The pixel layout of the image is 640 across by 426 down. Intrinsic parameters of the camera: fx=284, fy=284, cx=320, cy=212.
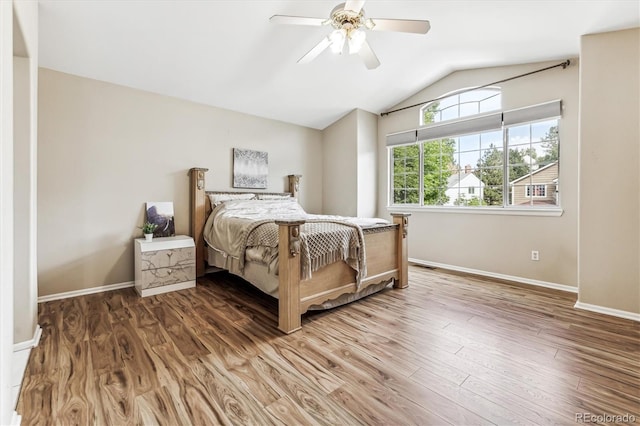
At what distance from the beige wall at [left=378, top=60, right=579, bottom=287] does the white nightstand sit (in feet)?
11.0

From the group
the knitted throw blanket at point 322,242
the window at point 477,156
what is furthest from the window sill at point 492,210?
the knitted throw blanket at point 322,242

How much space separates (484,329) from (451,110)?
3.26 m

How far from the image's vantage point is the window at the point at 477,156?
137 inches

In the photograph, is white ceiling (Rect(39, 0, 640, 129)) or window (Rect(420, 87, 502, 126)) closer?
white ceiling (Rect(39, 0, 640, 129))

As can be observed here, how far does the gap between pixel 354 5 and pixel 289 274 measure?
2.03 metres

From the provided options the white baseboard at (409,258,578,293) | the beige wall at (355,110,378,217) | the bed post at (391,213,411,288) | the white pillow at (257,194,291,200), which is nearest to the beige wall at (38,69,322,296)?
the white pillow at (257,194,291,200)

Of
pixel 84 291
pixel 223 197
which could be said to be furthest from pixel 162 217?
pixel 84 291

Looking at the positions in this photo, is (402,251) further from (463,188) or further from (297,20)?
(297,20)

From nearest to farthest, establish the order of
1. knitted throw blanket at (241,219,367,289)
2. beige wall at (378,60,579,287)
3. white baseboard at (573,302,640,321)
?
knitted throw blanket at (241,219,367,289), white baseboard at (573,302,640,321), beige wall at (378,60,579,287)

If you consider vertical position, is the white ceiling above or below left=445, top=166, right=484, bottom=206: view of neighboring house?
above

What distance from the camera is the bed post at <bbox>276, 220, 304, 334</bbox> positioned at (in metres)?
2.21

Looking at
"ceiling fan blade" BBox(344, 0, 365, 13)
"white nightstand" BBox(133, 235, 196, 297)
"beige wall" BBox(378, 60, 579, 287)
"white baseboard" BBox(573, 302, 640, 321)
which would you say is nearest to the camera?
"ceiling fan blade" BBox(344, 0, 365, 13)

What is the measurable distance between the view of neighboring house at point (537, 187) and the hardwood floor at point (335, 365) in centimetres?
129

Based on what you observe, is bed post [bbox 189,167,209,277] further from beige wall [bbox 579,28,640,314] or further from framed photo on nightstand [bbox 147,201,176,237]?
beige wall [bbox 579,28,640,314]
